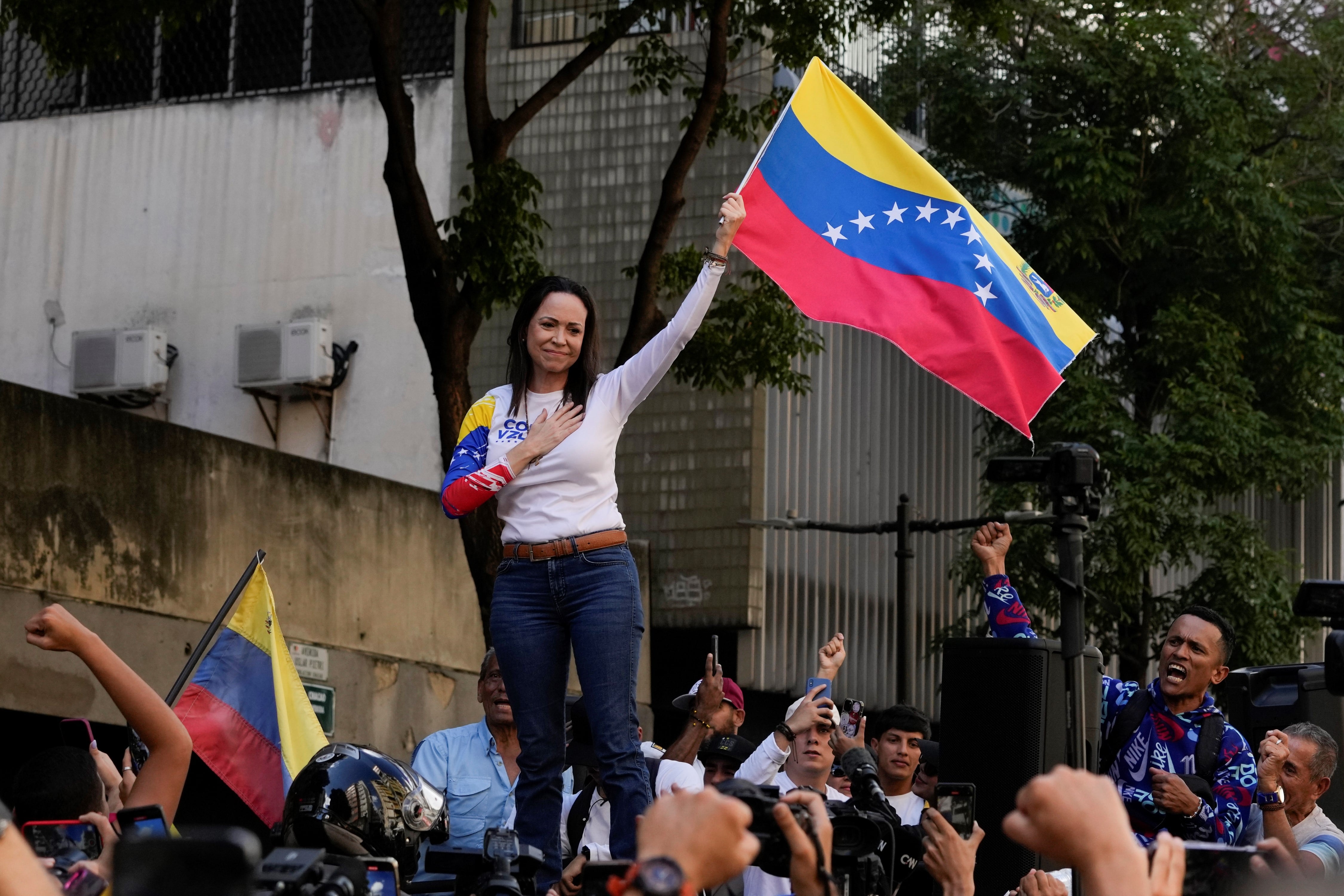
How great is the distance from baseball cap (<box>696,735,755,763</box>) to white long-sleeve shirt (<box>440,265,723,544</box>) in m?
2.85

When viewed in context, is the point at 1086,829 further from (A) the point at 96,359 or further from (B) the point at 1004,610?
(A) the point at 96,359

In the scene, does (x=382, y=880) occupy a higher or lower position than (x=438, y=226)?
lower

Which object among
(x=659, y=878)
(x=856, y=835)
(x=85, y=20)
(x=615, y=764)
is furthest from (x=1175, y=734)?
(x=85, y=20)

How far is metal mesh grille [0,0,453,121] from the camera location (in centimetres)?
2069

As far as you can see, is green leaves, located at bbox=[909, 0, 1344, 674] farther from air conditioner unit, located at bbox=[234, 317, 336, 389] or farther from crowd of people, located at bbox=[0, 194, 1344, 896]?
crowd of people, located at bbox=[0, 194, 1344, 896]

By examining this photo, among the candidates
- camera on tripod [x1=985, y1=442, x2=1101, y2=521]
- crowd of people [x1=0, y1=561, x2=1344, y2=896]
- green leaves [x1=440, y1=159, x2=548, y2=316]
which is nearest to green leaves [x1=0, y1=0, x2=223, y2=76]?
green leaves [x1=440, y1=159, x2=548, y2=316]

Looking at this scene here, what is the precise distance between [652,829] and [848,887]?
6.82 feet

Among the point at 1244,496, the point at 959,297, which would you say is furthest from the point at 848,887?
the point at 1244,496

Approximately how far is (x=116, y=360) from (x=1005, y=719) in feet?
48.9

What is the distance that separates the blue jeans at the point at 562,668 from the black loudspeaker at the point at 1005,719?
1.91m

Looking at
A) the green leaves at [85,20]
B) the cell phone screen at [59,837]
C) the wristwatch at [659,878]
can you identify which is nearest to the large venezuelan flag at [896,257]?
the cell phone screen at [59,837]

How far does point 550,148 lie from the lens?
2045 centimetres

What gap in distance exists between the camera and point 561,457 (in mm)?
6281

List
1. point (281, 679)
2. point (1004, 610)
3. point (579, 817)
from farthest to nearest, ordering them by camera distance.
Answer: point (281, 679), point (1004, 610), point (579, 817)
